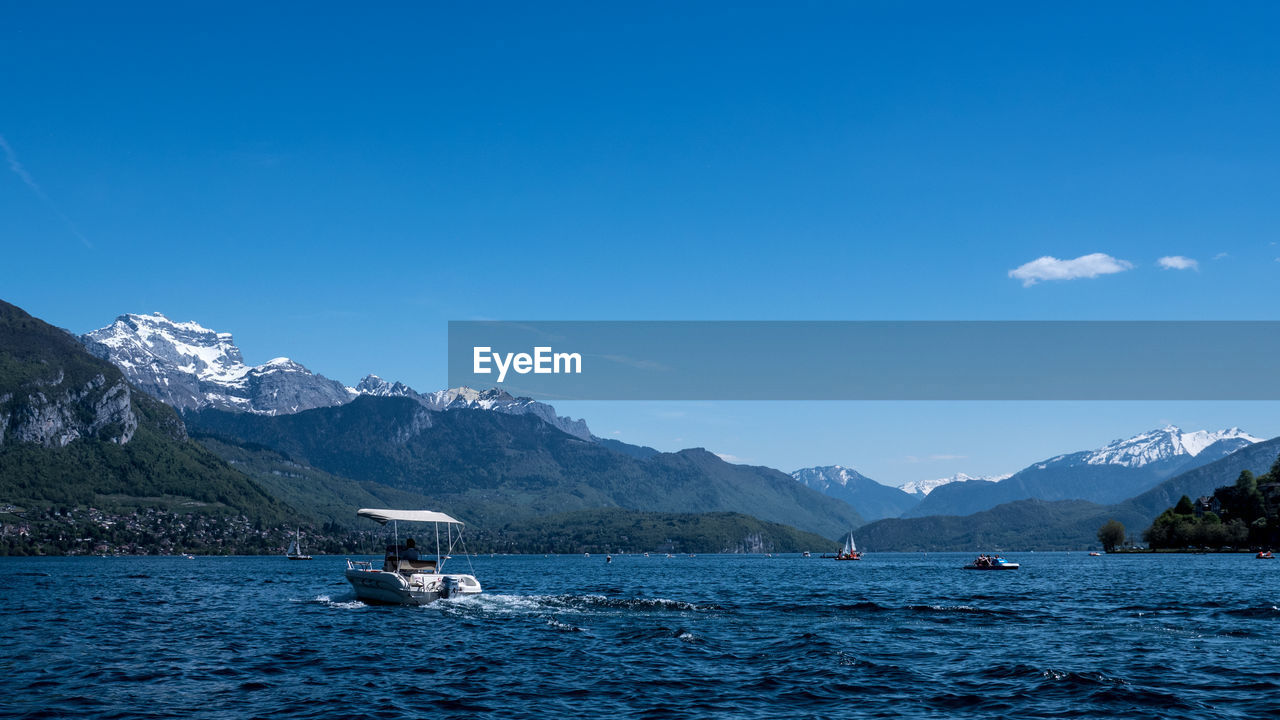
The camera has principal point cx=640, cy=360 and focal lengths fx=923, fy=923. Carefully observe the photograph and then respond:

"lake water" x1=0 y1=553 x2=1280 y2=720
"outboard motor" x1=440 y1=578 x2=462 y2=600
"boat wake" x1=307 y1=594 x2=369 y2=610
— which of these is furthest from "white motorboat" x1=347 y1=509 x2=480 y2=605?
"lake water" x1=0 y1=553 x2=1280 y2=720

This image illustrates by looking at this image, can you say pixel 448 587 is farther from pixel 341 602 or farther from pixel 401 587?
pixel 341 602

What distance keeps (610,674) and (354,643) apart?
18.3 metres

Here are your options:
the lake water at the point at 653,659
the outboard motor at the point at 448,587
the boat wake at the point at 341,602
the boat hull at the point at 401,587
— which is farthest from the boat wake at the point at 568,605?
the boat wake at the point at 341,602

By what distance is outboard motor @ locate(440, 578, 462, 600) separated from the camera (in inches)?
2904

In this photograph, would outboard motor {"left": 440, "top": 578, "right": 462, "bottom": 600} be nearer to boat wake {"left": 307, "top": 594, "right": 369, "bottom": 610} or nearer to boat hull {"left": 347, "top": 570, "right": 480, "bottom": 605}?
boat hull {"left": 347, "top": 570, "right": 480, "bottom": 605}

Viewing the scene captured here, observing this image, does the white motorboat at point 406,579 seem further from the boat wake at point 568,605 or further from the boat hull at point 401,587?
the boat wake at point 568,605

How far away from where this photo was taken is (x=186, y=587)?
106188 mm

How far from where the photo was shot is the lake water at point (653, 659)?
102 feet

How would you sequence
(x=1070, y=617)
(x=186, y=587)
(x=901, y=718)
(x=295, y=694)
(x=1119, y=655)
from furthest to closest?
(x=186, y=587) < (x=1070, y=617) < (x=1119, y=655) < (x=295, y=694) < (x=901, y=718)

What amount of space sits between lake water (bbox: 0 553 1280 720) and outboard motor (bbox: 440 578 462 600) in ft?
4.23

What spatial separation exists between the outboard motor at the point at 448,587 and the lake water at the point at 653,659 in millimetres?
1288

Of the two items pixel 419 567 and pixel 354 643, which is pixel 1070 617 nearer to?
pixel 354 643

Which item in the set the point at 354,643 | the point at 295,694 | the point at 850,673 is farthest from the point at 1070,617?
the point at 295,694

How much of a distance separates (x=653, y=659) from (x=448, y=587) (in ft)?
119
